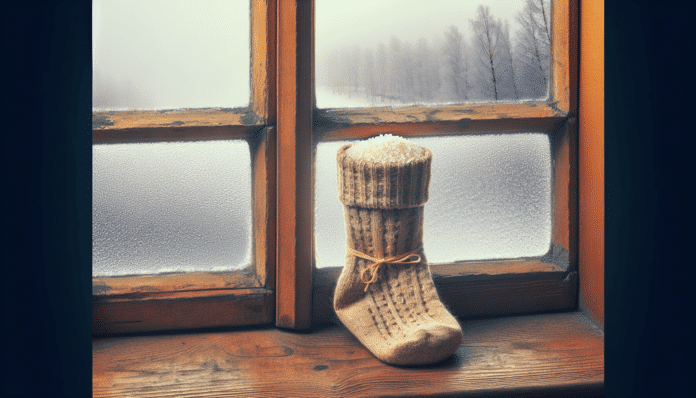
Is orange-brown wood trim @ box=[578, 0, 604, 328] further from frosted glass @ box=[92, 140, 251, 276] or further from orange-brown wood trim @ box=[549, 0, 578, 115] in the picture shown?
frosted glass @ box=[92, 140, 251, 276]

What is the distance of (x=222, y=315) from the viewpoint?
968 mm

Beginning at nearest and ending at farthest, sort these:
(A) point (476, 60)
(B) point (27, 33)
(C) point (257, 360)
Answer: (B) point (27, 33) → (C) point (257, 360) → (A) point (476, 60)

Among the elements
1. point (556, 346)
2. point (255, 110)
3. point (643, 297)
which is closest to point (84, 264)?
point (643, 297)

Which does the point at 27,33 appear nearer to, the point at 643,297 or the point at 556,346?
the point at 643,297

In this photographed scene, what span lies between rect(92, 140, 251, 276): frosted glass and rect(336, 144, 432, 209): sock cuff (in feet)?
0.83

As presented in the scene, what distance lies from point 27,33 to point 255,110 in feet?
2.05

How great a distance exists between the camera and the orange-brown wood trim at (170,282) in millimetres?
946

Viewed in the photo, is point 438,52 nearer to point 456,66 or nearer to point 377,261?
point 456,66

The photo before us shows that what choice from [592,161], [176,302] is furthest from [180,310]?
[592,161]

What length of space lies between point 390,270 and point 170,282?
0.45 metres

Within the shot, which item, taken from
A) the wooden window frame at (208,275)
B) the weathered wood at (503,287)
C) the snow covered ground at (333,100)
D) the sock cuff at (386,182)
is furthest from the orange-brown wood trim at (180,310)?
the snow covered ground at (333,100)

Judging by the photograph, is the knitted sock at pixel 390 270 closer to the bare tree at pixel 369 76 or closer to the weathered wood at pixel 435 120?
the weathered wood at pixel 435 120

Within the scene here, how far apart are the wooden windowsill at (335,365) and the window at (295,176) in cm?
5

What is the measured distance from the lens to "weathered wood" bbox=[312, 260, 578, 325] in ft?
3.34
